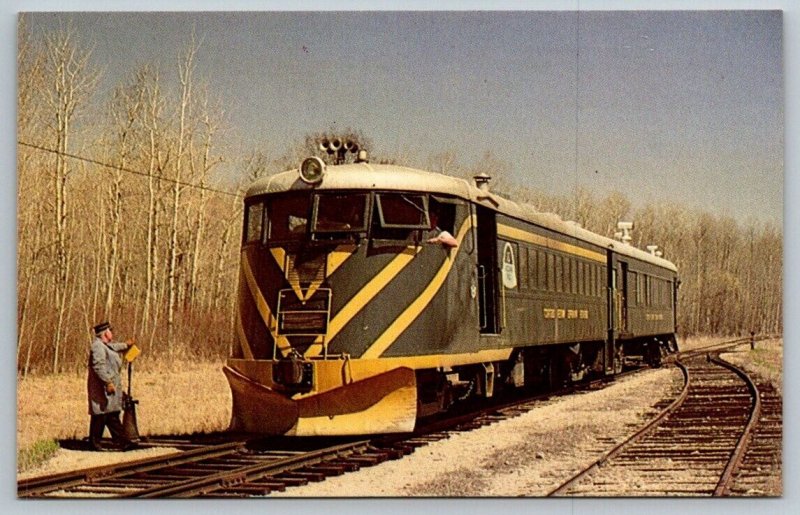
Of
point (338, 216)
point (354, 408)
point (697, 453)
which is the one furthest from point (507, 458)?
point (338, 216)

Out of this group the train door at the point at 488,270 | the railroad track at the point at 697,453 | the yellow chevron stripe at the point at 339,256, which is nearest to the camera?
the railroad track at the point at 697,453

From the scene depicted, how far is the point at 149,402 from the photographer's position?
1185 centimetres

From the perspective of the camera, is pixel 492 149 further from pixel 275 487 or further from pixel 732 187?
pixel 275 487

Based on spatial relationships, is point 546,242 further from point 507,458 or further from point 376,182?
point 507,458

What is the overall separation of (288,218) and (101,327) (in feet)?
6.27

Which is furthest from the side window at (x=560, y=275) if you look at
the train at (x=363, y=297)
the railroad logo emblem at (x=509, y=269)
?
the train at (x=363, y=297)

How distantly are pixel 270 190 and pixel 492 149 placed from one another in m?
2.02

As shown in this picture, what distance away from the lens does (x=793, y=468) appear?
11461 millimetres

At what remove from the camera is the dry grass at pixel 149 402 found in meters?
11.4

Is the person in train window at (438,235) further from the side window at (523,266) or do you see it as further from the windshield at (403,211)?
the side window at (523,266)

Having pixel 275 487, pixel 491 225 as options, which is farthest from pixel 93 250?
pixel 491 225

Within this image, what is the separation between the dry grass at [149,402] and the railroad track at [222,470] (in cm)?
25

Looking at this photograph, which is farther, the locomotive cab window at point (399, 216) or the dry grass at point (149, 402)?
the locomotive cab window at point (399, 216)

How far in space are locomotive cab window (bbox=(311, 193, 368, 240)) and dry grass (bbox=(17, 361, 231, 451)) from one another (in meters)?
1.63
